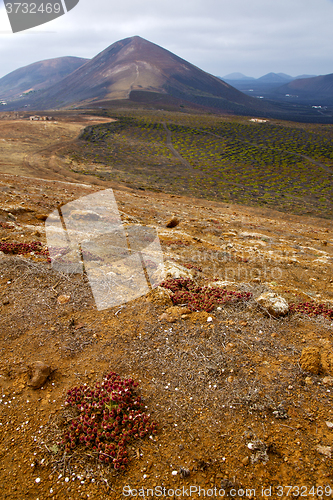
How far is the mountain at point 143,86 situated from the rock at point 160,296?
133032 mm

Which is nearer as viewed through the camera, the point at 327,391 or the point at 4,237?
the point at 327,391

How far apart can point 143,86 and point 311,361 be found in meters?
171

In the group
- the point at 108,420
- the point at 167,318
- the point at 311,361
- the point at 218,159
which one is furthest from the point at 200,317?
the point at 218,159

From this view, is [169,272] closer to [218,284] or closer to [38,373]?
[218,284]

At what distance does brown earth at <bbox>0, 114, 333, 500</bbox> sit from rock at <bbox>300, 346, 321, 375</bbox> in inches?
4.6

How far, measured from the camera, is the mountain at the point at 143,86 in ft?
453

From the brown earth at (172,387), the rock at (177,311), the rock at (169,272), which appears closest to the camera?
the brown earth at (172,387)

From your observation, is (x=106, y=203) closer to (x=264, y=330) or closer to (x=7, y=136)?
(x=264, y=330)

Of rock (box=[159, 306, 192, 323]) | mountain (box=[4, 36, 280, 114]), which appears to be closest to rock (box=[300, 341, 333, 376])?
rock (box=[159, 306, 192, 323])

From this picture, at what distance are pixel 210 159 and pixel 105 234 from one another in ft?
139

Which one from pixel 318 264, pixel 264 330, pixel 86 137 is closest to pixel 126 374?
pixel 264 330

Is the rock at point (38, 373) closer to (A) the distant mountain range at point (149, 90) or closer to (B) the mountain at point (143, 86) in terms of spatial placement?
(A) the distant mountain range at point (149, 90)

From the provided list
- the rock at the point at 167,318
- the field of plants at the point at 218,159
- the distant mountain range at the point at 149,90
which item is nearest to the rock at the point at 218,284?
the rock at the point at 167,318

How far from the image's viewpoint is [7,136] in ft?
135
